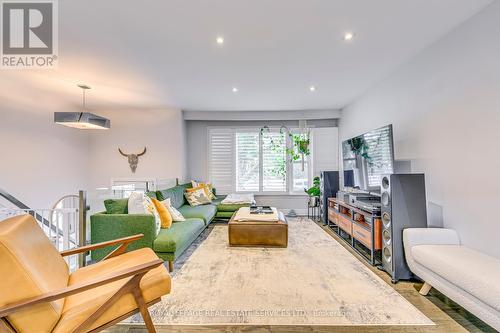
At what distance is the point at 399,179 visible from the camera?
2529mm

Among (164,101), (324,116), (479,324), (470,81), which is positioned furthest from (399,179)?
(164,101)

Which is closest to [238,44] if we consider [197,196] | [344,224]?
[344,224]

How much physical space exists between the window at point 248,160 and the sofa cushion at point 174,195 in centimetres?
108

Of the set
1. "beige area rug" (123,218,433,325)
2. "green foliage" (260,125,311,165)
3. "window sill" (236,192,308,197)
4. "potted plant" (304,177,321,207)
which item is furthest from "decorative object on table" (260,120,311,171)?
"beige area rug" (123,218,433,325)

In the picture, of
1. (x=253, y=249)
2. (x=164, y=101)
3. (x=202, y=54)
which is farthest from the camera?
(x=164, y=101)

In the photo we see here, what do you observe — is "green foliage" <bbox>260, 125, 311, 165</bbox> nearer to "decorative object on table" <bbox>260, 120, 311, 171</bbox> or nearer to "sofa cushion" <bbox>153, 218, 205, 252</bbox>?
"decorative object on table" <bbox>260, 120, 311, 171</bbox>

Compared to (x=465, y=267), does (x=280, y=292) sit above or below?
below

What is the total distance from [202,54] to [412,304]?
3436 mm

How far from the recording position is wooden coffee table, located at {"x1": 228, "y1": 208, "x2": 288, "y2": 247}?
11.4 ft

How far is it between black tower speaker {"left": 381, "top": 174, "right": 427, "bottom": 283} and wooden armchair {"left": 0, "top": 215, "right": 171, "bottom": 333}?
234 cm

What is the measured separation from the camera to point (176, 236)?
9.09 feet

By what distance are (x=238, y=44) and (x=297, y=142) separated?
3.38m

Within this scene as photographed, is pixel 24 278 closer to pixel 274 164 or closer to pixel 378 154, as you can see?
pixel 378 154

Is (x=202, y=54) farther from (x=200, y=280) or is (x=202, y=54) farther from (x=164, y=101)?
(x=200, y=280)
